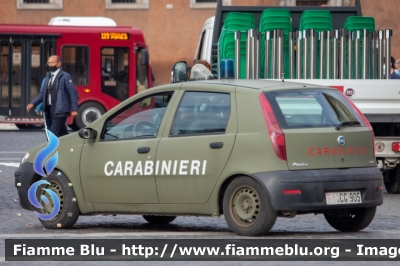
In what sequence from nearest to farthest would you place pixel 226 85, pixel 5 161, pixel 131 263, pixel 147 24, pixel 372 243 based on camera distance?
pixel 131 263, pixel 372 243, pixel 226 85, pixel 5 161, pixel 147 24

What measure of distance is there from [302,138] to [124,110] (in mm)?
1848

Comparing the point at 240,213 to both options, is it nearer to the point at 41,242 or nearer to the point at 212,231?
the point at 212,231

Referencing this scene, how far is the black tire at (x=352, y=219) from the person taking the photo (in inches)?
392

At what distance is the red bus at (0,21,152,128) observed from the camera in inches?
1227

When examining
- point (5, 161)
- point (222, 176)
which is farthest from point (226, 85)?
point (5, 161)

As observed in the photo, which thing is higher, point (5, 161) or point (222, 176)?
point (222, 176)

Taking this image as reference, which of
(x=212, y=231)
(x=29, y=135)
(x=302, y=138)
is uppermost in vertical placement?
(x=302, y=138)

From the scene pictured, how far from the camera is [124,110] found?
1038cm

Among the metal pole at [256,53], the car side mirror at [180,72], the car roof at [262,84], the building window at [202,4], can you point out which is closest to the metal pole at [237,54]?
the metal pole at [256,53]

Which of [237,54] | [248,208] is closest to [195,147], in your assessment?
[248,208]

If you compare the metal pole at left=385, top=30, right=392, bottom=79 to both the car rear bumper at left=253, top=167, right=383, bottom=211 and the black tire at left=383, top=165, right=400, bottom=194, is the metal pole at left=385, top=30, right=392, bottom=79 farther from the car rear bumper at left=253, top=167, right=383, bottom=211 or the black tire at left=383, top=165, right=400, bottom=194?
the car rear bumper at left=253, top=167, right=383, bottom=211

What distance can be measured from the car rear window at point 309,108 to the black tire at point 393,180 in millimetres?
4972

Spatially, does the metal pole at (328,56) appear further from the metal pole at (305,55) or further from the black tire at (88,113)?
the black tire at (88,113)

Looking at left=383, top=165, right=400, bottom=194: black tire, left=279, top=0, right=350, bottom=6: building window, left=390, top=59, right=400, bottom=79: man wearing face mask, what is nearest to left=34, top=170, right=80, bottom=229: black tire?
left=383, top=165, right=400, bottom=194: black tire
